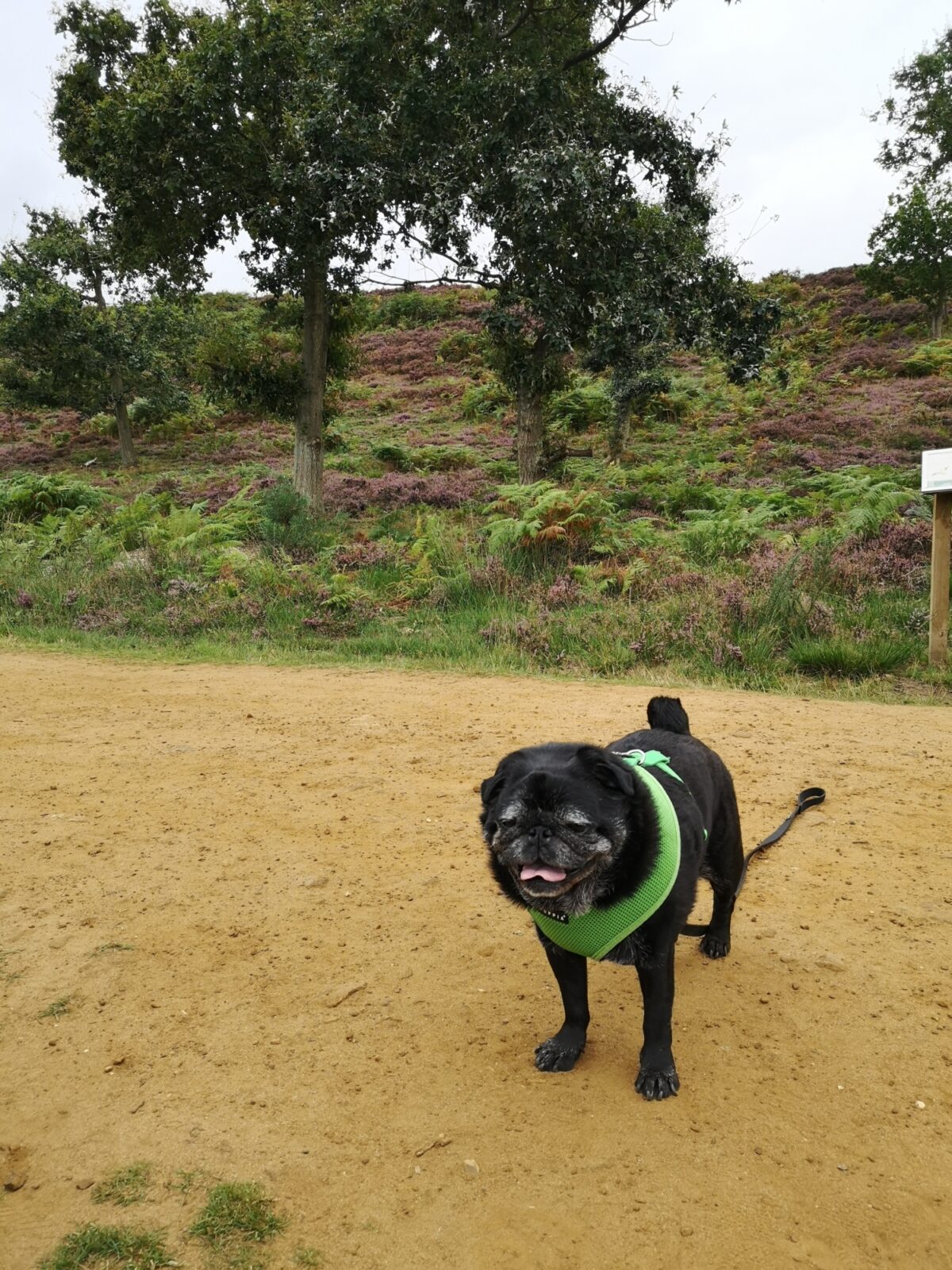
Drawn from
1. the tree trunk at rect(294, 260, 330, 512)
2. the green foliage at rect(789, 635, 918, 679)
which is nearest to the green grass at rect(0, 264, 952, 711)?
the green foliage at rect(789, 635, 918, 679)

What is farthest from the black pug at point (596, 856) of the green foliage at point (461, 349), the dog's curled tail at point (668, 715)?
the green foliage at point (461, 349)

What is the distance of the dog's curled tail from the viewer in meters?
3.62

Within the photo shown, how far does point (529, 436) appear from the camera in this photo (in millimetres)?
16453

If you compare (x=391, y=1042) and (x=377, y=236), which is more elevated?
(x=377, y=236)

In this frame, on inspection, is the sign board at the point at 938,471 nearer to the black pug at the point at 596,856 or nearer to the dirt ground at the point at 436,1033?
the dirt ground at the point at 436,1033

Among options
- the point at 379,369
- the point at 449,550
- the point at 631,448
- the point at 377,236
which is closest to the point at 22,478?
the point at 377,236

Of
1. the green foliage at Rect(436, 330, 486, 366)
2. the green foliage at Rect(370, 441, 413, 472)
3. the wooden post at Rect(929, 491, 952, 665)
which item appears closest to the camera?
the wooden post at Rect(929, 491, 952, 665)

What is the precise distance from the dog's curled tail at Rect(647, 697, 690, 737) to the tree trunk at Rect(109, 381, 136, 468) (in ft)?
79.4

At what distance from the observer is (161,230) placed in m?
15.5

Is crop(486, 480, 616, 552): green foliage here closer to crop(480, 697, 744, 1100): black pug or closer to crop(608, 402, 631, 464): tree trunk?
crop(608, 402, 631, 464): tree trunk

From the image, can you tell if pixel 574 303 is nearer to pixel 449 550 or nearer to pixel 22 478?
pixel 449 550

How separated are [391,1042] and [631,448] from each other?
65.3ft

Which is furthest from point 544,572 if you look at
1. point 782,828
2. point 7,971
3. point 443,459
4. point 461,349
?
point 461,349

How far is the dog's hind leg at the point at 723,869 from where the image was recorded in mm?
3471
